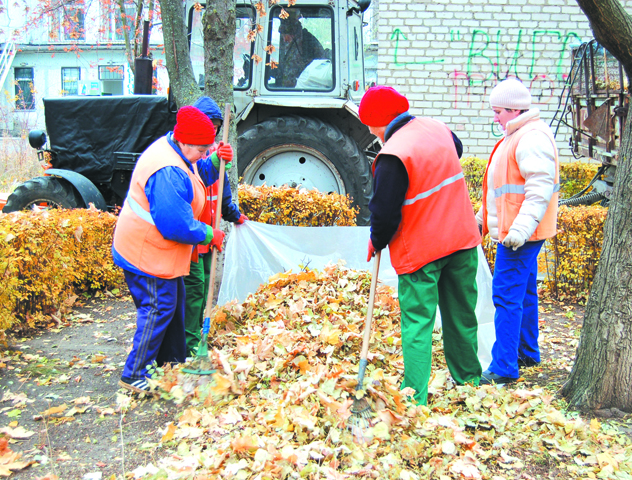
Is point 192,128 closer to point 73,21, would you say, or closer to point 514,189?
point 514,189

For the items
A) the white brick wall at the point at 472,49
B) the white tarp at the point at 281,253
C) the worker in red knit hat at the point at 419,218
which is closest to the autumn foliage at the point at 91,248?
the white tarp at the point at 281,253

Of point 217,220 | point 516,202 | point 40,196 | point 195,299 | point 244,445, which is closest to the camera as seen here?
point 244,445

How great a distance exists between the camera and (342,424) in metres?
Answer: 2.51

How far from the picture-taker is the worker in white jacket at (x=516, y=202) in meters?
3.07

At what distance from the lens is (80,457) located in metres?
2.62

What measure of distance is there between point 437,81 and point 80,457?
912 centimetres

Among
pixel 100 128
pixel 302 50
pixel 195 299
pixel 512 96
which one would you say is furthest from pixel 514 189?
pixel 100 128

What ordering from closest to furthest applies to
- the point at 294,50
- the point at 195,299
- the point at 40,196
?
the point at 195,299, the point at 40,196, the point at 294,50

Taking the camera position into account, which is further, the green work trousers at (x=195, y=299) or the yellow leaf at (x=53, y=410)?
the green work trousers at (x=195, y=299)

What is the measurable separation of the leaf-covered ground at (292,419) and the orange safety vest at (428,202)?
711 millimetres

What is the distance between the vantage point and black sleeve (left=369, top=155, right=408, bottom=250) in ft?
8.69

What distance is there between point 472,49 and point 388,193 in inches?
331

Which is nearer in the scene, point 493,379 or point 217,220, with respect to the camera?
point 493,379

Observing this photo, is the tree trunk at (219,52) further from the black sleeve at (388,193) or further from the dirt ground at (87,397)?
the black sleeve at (388,193)
